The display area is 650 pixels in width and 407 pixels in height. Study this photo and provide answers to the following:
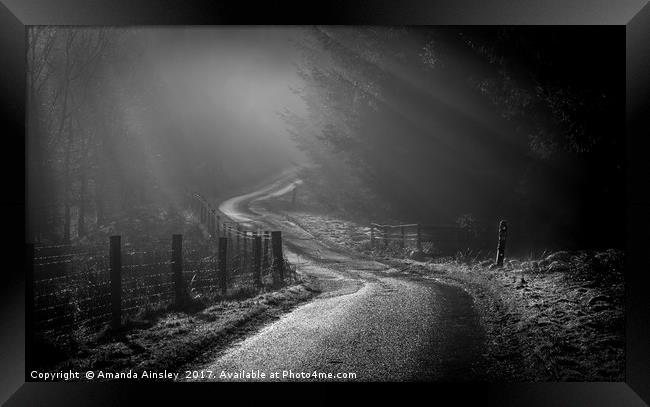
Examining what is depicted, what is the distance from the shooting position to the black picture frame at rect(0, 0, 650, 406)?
4.86 m

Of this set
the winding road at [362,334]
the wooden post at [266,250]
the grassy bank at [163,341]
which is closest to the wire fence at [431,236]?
the winding road at [362,334]

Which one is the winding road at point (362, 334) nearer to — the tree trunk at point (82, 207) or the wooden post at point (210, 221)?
the wooden post at point (210, 221)

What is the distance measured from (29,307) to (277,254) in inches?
144

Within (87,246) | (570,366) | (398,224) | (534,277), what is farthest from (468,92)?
(87,246)

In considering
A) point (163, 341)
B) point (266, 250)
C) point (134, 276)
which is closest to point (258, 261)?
point (266, 250)

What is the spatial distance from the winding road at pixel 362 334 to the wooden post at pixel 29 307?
219cm

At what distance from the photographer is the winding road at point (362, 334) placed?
4820 millimetres

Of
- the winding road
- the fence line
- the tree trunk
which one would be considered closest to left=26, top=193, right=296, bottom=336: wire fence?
the tree trunk

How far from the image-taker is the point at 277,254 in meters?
7.41

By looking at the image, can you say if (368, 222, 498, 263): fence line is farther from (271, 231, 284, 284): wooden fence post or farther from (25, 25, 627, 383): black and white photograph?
(271, 231, 284, 284): wooden fence post

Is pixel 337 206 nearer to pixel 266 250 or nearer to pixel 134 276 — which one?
pixel 266 250

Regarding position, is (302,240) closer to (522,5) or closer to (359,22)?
(359,22)

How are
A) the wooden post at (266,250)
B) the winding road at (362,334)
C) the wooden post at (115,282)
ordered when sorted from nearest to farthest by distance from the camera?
the winding road at (362,334) → the wooden post at (115,282) → the wooden post at (266,250)

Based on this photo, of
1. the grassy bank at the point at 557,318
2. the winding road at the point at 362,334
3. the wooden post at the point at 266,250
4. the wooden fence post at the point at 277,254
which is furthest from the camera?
the wooden post at the point at 266,250
